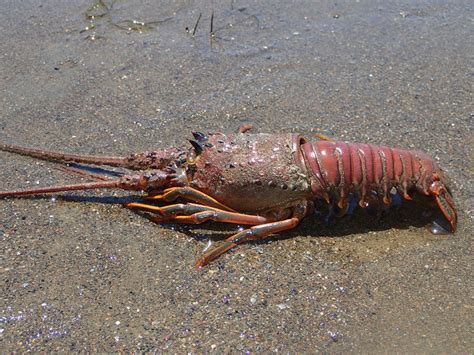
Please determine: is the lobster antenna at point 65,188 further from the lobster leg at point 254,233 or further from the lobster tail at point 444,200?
the lobster tail at point 444,200

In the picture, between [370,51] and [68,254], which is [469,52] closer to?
[370,51]

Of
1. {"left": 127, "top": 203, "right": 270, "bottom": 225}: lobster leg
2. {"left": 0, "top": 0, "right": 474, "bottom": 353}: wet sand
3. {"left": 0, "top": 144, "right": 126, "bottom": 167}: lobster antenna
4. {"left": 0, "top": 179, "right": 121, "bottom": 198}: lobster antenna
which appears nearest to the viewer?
{"left": 0, "top": 0, "right": 474, "bottom": 353}: wet sand

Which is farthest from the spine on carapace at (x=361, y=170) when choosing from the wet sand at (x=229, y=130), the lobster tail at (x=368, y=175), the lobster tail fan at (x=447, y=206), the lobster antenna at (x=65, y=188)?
the lobster antenna at (x=65, y=188)

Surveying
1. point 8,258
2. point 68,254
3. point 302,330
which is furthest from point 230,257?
point 8,258

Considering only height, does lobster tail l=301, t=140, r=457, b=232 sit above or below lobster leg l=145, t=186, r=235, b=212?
above

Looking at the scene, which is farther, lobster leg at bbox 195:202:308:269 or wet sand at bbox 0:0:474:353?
lobster leg at bbox 195:202:308:269

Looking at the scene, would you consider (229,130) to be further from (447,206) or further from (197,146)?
(447,206)

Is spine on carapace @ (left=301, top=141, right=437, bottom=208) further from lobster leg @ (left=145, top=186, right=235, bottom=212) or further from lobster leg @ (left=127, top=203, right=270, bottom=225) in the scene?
lobster leg @ (left=145, top=186, right=235, bottom=212)

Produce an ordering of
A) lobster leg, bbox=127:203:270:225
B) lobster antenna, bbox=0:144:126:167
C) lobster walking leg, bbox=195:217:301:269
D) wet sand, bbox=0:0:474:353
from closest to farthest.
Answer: wet sand, bbox=0:0:474:353 < lobster walking leg, bbox=195:217:301:269 < lobster leg, bbox=127:203:270:225 < lobster antenna, bbox=0:144:126:167

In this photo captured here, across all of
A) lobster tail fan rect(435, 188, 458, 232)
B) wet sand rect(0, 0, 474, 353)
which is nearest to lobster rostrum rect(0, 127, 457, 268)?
lobster tail fan rect(435, 188, 458, 232)
